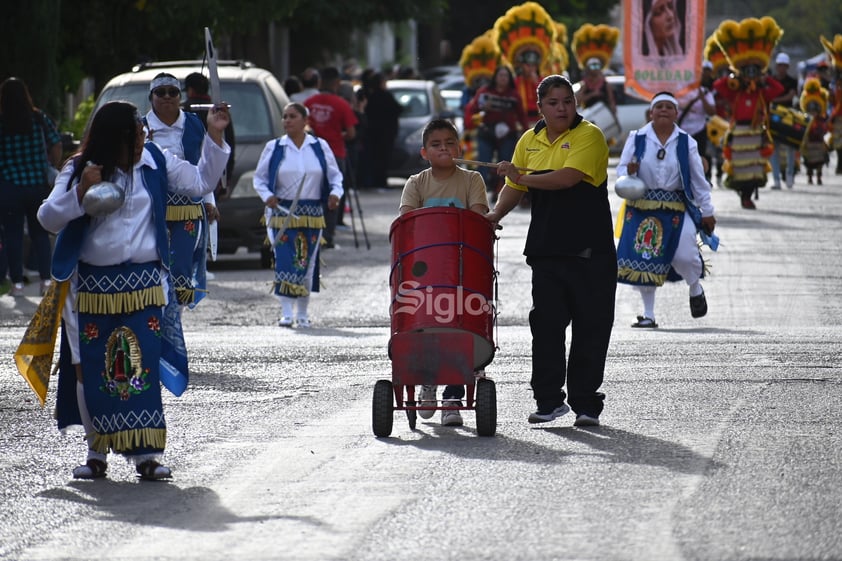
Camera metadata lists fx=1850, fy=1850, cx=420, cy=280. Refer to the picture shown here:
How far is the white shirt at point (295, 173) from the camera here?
14.0 metres

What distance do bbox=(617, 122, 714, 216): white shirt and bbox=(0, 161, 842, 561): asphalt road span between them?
1.00m

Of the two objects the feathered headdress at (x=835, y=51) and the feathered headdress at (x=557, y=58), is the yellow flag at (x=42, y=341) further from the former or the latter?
the feathered headdress at (x=835, y=51)

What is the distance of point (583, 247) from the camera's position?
906 cm

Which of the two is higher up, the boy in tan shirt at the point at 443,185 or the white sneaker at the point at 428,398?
the boy in tan shirt at the point at 443,185

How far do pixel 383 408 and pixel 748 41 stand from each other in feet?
51.5

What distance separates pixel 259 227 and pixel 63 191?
1032 centimetres

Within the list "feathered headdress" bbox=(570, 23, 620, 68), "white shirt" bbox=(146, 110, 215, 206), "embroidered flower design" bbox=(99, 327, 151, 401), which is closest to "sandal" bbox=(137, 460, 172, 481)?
"embroidered flower design" bbox=(99, 327, 151, 401)

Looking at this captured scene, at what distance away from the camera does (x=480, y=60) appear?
2909 centimetres

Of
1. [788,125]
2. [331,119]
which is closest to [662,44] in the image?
[331,119]

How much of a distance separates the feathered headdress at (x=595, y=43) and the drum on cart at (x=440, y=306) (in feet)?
64.6

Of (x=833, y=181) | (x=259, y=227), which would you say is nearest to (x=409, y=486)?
(x=259, y=227)

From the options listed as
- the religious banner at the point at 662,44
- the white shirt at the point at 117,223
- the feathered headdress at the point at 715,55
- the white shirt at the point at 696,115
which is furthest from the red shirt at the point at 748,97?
the white shirt at the point at 117,223

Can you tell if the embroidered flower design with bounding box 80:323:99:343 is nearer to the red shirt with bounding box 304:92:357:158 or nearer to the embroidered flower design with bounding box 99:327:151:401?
the embroidered flower design with bounding box 99:327:151:401

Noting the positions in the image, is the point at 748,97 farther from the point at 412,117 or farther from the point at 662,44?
the point at 412,117
